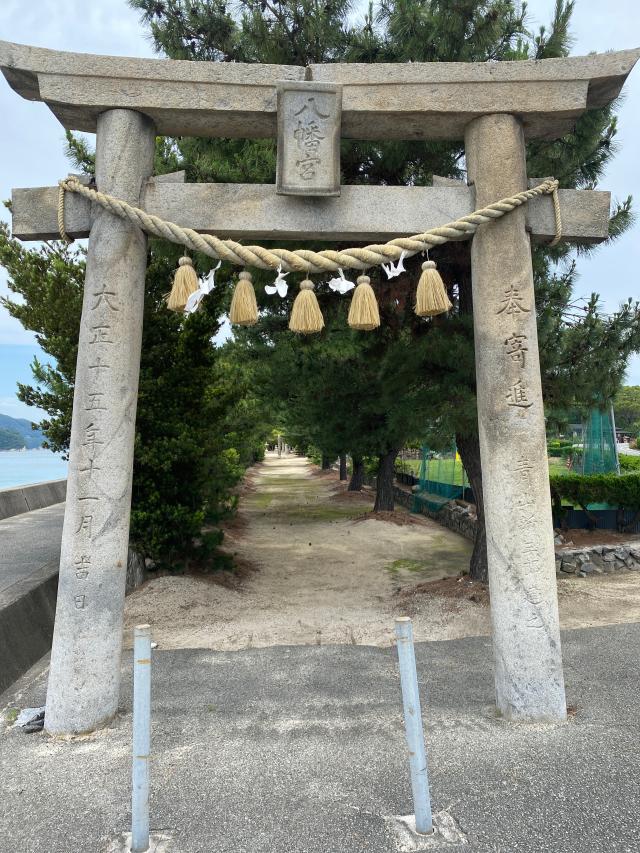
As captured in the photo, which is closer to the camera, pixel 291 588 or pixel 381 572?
pixel 291 588

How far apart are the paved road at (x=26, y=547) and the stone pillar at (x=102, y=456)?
6.38 feet

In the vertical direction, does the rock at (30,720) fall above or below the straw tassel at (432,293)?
below

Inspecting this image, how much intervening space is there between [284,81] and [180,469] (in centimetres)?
463

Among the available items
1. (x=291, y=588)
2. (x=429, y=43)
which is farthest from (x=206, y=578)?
(x=429, y=43)

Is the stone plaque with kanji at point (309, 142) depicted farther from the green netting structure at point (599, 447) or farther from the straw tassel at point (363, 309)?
the green netting structure at point (599, 447)

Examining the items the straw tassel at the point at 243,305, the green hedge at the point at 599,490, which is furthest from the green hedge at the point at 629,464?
the straw tassel at the point at 243,305

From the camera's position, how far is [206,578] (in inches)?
297

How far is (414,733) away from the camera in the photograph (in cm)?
232

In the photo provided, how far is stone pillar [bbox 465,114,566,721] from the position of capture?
3404mm

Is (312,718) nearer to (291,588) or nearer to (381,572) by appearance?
(291,588)

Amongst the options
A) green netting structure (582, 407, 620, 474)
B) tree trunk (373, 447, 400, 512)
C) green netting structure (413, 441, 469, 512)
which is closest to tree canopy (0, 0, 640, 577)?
green netting structure (582, 407, 620, 474)

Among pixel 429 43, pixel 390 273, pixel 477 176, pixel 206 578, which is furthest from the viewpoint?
pixel 206 578

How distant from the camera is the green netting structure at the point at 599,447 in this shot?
11508mm

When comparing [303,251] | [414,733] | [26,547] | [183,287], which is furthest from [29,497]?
[414,733]
